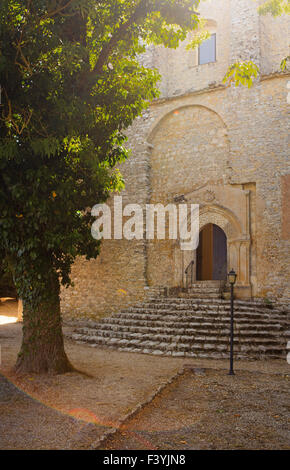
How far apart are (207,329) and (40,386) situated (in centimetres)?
526

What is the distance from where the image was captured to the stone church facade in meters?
12.3

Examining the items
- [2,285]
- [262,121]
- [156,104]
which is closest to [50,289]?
[262,121]

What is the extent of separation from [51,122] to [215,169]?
27.5 feet

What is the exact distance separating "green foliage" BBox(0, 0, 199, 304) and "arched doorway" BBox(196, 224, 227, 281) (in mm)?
8207

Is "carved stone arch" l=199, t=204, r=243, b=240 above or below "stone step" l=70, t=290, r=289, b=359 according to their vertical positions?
above

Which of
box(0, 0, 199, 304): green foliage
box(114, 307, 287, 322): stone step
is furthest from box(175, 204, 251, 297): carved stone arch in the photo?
box(0, 0, 199, 304): green foliage

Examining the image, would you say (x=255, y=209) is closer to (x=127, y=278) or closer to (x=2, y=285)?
(x=127, y=278)

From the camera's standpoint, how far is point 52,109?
6.08 metres

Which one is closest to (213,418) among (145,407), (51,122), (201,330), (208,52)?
(145,407)

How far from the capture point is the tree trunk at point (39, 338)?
6.35 m

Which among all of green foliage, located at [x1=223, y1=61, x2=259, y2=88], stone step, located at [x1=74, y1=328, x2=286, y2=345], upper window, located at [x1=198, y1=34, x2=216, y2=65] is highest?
upper window, located at [x1=198, y1=34, x2=216, y2=65]

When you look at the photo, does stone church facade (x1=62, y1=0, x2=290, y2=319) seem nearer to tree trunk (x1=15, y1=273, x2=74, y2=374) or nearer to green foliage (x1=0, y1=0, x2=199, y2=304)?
green foliage (x1=0, y1=0, x2=199, y2=304)

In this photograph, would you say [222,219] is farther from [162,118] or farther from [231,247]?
[162,118]

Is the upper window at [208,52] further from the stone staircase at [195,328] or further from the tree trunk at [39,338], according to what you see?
the tree trunk at [39,338]
